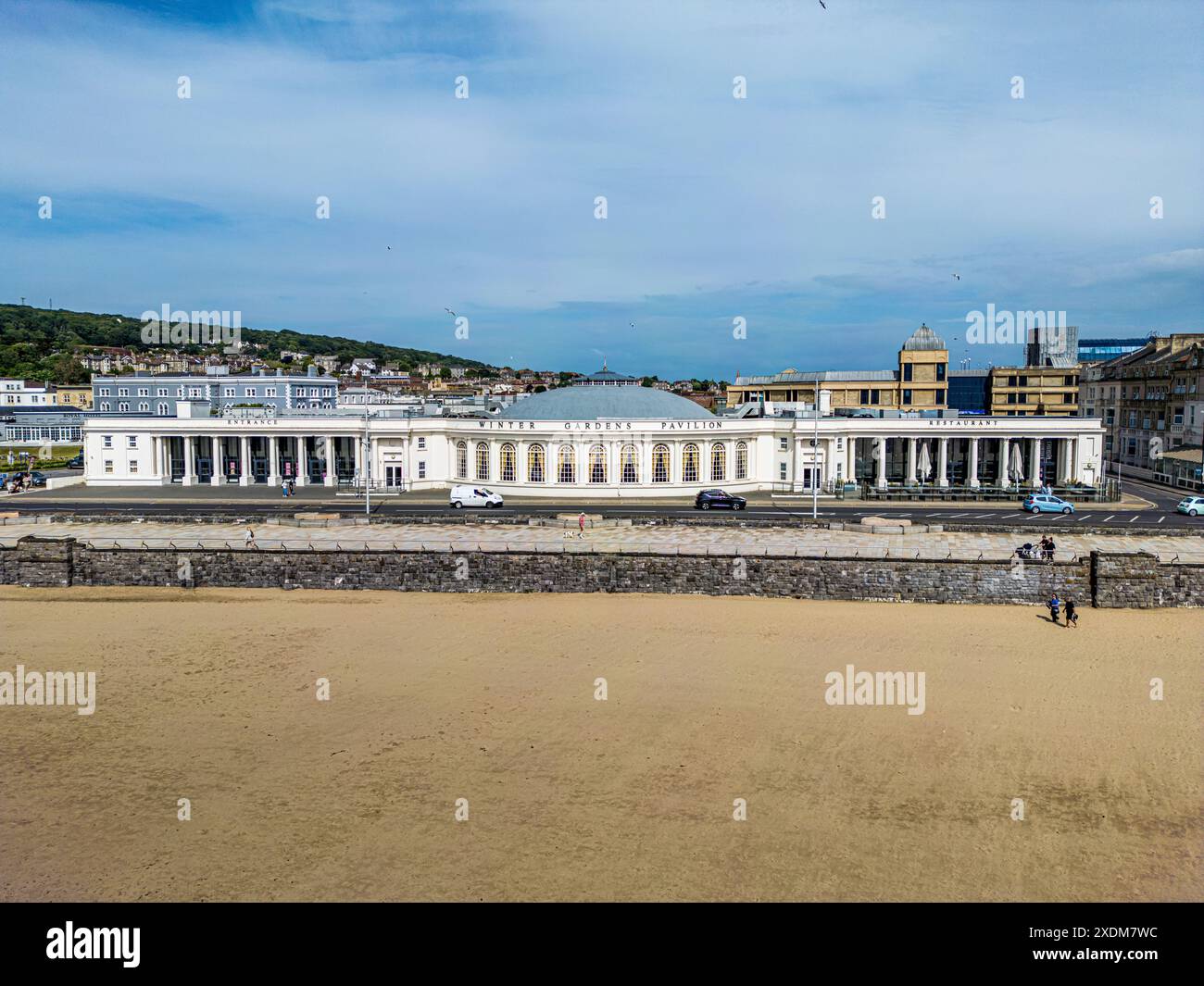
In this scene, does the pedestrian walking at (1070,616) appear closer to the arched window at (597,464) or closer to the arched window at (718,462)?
the arched window at (718,462)

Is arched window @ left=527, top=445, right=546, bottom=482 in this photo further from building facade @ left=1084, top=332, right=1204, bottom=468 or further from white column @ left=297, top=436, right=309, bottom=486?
building facade @ left=1084, top=332, right=1204, bottom=468

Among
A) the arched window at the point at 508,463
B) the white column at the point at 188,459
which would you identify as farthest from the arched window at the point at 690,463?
the white column at the point at 188,459

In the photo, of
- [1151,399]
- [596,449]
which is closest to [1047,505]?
[596,449]

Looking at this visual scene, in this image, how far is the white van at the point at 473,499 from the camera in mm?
56469

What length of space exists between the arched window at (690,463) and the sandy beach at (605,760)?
29902 mm

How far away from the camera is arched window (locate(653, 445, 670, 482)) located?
209 ft

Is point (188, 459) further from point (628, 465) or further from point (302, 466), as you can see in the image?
point (628, 465)

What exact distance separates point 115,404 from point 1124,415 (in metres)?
96.9

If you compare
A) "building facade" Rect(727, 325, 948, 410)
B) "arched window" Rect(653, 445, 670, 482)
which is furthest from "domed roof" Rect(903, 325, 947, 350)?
"arched window" Rect(653, 445, 670, 482)

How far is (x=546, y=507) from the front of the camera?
2231 inches

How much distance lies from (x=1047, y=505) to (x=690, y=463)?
2218 cm

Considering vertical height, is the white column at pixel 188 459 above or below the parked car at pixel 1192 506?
above

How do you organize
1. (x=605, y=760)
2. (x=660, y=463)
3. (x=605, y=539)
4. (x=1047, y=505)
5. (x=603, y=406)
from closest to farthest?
(x=605, y=760) → (x=605, y=539) → (x=1047, y=505) → (x=660, y=463) → (x=603, y=406)
